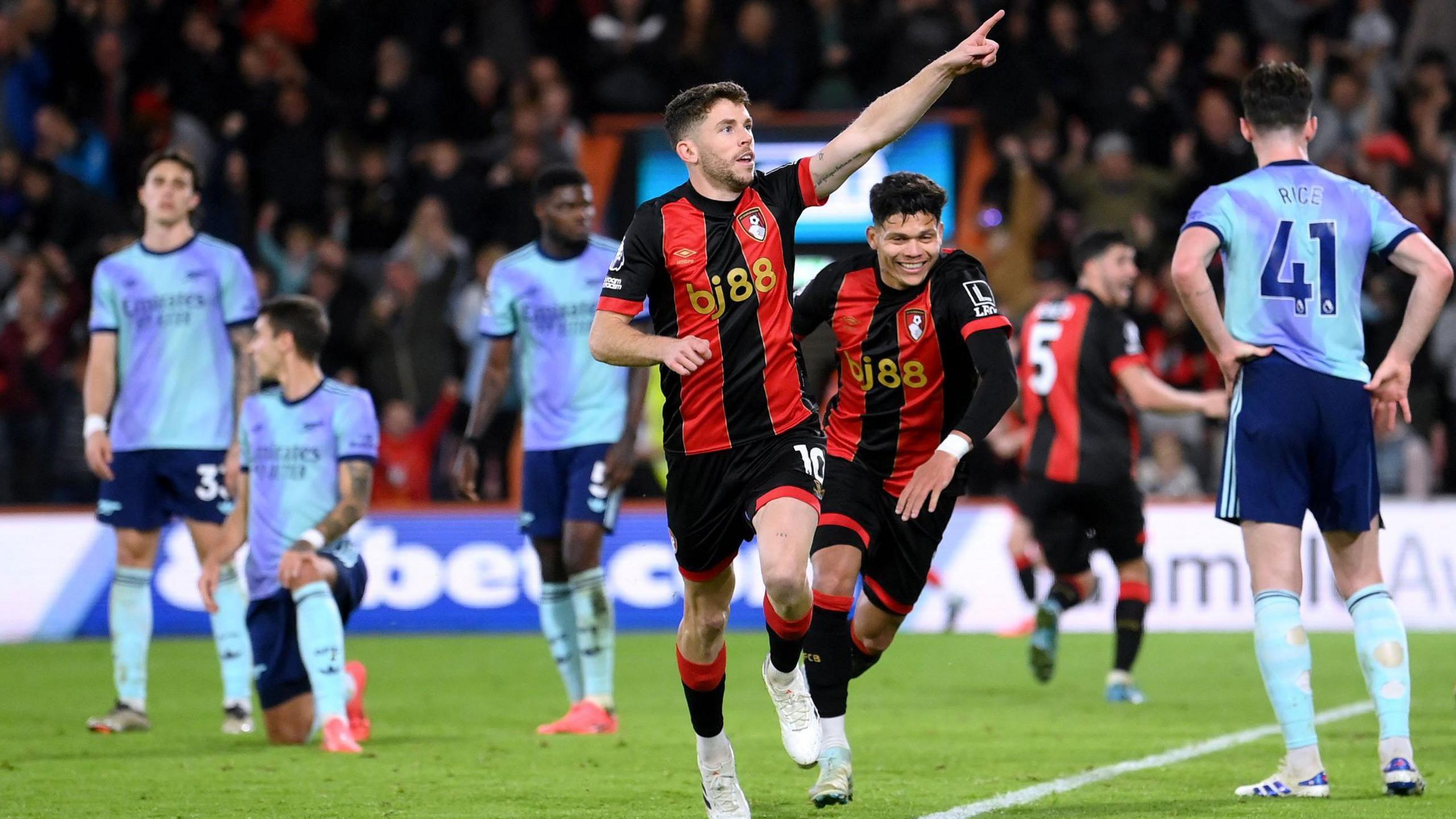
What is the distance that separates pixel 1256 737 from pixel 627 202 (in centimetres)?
989

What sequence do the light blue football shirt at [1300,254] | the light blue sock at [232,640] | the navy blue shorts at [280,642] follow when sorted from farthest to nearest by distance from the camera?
the light blue sock at [232,640] < the navy blue shorts at [280,642] < the light blue football shirt at [1300,254]

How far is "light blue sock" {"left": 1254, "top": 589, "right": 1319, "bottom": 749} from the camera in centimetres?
645

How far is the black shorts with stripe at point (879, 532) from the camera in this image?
719 cm

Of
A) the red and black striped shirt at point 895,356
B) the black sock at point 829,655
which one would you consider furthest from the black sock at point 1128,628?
the black sock at point 829,655

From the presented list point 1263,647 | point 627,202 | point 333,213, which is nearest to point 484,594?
point 627,202

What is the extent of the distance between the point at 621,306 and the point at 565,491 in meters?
3.41

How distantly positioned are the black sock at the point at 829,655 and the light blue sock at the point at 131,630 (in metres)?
3.95

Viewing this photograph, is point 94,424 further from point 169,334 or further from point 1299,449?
point 1299,449

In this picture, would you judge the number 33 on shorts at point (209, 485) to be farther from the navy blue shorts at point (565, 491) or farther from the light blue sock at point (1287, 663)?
the light blue sock at point (1287, 663)

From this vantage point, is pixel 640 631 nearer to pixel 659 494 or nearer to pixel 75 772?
pixel 659 494

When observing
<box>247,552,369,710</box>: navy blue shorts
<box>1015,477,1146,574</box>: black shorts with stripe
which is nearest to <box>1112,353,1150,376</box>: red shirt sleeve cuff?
<box>1015,477,1146,574</box>: black shorts with stripe

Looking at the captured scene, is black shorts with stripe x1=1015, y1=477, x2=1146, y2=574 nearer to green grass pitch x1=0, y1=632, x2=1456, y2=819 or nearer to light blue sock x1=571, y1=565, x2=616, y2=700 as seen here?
green grass pitch x1=0, y1=632, x2=1456, y2=819

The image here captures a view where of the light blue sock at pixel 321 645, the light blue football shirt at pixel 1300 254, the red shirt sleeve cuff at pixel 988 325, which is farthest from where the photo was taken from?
the light blue sock at pixel 321 645

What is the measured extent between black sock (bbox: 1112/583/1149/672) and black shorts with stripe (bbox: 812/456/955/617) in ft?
10.1
